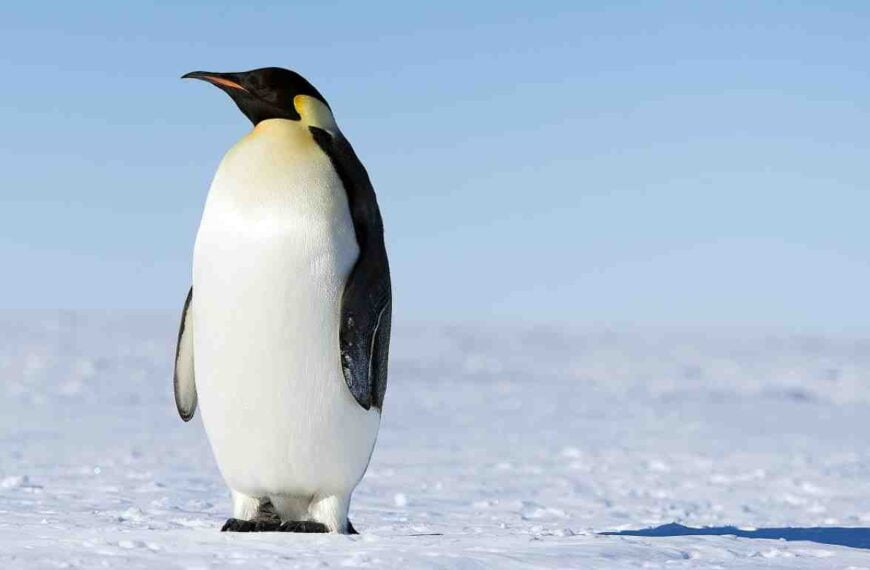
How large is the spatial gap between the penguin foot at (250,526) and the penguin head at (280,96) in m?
1.34

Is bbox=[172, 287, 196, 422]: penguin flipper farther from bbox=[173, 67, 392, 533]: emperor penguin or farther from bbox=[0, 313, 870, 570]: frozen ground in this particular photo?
bbox=[0, 313, 870, 570]: frozen ground

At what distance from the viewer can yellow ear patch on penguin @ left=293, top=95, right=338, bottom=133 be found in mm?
4172

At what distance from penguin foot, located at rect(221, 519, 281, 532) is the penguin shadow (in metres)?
1.63

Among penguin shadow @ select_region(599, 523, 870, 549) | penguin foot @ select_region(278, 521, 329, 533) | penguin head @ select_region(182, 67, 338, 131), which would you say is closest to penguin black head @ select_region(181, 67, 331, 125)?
penguin head @ select_region(182, 67, 338, 131)

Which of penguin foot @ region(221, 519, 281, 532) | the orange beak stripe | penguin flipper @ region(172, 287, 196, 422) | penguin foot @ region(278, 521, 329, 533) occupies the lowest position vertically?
penguin foot @ region(221, 519, 281, 532)

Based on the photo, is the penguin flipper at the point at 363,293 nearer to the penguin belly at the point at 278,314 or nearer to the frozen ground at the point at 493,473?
the penguin belly at the point at 278,314

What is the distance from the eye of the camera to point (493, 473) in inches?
334

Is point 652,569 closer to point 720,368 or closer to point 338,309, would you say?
point 338,309

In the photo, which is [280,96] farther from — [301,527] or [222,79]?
[301,527]

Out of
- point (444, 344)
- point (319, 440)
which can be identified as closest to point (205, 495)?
point (319, 440)

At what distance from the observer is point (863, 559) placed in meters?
3.98

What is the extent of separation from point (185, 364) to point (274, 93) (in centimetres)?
103

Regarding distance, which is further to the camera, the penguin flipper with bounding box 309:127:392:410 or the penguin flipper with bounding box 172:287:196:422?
the penguin flipper with bounding box 172:287:196:422

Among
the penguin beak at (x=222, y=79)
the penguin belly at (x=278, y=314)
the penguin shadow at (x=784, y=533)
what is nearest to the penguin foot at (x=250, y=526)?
the penguin belly at (x=278, y=314)
